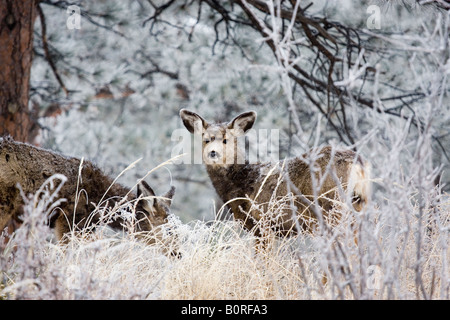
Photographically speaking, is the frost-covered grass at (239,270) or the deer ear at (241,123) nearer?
the frost-covered grass at (239,270)

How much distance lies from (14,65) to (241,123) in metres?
3.19

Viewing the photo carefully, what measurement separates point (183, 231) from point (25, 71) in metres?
3.99

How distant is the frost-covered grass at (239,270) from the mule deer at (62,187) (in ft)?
2.35

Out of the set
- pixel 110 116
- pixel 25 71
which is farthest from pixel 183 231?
pixel 110 116

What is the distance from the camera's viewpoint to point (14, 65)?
7191 mm

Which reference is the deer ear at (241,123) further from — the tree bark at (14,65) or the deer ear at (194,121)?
the tree bark at (14,65)

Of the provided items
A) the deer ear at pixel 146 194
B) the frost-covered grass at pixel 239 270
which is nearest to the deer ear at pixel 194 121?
the deer ear at pixel 146 194

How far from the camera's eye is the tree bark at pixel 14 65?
23.3 ft

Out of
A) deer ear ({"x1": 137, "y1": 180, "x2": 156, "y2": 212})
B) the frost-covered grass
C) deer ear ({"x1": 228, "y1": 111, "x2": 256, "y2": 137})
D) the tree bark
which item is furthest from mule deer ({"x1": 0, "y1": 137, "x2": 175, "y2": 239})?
the tree bark

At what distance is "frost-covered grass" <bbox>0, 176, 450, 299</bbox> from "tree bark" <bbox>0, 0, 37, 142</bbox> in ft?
10.6

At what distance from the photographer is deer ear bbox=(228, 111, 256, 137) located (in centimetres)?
582

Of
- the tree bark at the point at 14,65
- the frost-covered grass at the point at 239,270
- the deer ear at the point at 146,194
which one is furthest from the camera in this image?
the tree bark at the point at 14,65
